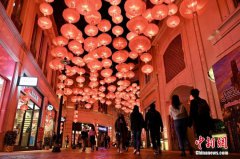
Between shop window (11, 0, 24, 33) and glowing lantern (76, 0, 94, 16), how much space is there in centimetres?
464

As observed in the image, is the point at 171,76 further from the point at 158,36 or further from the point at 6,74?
the point at 6,74

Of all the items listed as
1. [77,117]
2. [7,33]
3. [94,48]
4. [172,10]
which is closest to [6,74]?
[7,33]

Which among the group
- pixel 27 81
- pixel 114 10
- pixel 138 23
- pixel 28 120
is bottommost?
pixel 28 120

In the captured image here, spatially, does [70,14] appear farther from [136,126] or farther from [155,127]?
[155,127]

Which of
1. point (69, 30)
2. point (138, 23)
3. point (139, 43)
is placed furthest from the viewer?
point (69, 30)

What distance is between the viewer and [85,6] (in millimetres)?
6512

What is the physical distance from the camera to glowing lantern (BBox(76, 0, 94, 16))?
646cm

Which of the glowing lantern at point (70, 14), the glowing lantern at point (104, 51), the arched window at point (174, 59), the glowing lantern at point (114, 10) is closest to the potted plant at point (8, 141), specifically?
the glowing lantern at point (104, 51)

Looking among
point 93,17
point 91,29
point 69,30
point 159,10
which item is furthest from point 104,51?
point 159,10

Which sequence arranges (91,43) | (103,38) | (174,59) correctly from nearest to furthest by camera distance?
(103,38), (91,43), (174,59)

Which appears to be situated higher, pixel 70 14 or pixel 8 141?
pixel 70 14

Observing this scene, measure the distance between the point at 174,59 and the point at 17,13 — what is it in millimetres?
9369

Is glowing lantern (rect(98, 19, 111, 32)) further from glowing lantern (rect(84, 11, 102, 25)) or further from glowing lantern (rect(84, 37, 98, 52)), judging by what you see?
glowing lantern (rect(84, 37, 98, 52))

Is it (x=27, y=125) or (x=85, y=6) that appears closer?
(x=85, y=6)
